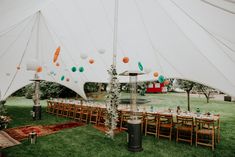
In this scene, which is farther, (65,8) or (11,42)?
(11,42)

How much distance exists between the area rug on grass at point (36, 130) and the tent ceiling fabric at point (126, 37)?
3.13 m

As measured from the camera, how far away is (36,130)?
25.1ft

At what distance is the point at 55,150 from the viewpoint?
5492 mm

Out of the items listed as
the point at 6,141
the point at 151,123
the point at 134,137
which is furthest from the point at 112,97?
the point at 6,141

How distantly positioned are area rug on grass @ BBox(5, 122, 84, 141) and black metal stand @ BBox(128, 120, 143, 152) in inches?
131

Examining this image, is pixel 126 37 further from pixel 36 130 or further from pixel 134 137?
pixel 36 130

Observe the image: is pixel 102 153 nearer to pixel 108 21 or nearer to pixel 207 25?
pixel 207 25

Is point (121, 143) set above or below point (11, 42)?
below

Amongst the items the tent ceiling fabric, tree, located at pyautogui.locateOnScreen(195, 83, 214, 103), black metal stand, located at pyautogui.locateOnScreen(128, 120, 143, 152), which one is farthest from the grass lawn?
tree, located at pyautogui.locateOnScreen(195, 83, 214, 103)

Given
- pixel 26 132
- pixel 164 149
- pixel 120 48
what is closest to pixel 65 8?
pixel 120 48

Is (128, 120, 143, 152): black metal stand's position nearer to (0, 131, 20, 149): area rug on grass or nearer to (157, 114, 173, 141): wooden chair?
(157, 114, 173, 141): wooden chair

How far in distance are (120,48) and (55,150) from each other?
512 centimetres

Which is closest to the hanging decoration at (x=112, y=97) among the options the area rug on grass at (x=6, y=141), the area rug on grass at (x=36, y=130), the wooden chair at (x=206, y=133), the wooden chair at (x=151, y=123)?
the wooden chair at (x=151, y=123)

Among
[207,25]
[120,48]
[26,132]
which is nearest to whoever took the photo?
[207,25]
